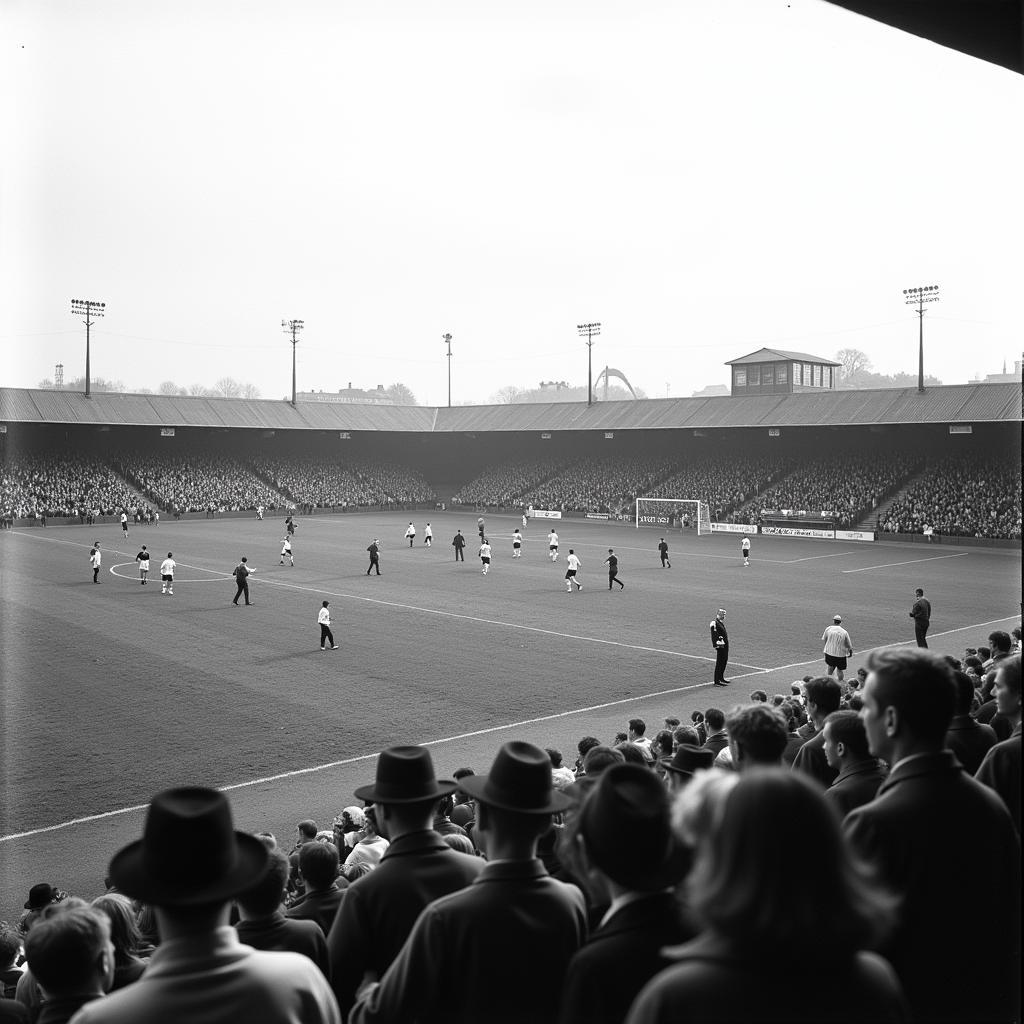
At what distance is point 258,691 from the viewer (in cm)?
1945

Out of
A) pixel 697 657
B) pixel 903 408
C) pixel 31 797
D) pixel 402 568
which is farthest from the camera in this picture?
pixel 903 408

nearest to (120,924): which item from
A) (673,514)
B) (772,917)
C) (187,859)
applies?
(187,859)

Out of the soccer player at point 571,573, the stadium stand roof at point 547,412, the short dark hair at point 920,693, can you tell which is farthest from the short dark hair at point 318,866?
the stadium stand roof at point 547,412

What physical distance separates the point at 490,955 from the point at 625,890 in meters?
0.59

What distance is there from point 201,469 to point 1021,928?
75.4 metres

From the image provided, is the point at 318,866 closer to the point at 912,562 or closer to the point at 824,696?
the point at 824,696

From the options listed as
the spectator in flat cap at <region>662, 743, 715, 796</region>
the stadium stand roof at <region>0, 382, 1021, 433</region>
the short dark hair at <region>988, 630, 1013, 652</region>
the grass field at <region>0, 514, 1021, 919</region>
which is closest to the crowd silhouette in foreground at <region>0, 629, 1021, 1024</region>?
the spectator in flat cap at <region>662, 743, 715, 796</region>

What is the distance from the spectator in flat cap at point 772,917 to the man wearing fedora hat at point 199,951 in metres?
1.26

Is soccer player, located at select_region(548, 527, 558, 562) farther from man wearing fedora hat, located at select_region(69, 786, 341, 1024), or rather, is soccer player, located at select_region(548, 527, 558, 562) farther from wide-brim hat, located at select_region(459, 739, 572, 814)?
man wearing fedora hat, located at select_region(69, 786, 341, 1024)

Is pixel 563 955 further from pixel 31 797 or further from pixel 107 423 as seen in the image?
pixel 107 423

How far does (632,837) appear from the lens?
2771mm

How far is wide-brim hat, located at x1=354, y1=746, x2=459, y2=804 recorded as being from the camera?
410 centimetres

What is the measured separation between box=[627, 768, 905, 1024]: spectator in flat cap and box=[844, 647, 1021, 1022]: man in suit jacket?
52.9 inches

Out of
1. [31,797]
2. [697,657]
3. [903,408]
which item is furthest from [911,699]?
[903,408]
